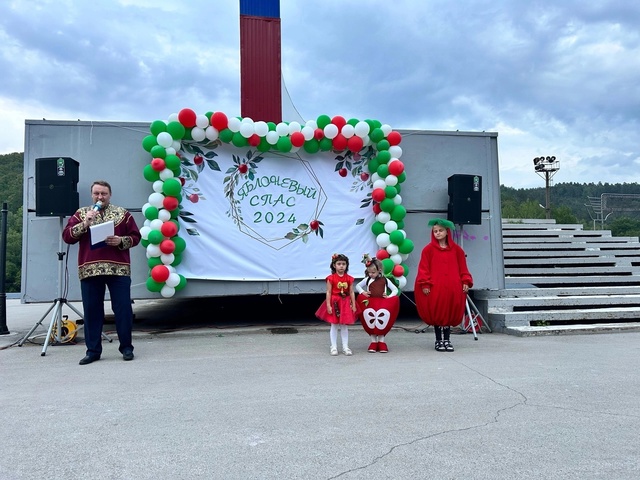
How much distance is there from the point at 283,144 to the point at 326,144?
0.70 meters

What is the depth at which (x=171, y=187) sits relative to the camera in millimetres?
7039

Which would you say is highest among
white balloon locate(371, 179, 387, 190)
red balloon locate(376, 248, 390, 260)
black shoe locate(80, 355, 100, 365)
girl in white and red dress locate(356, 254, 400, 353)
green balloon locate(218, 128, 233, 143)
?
green balloon locate(218, 128, 233, 143)

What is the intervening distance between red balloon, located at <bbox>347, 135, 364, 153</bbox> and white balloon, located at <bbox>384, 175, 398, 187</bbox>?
2.19 feet

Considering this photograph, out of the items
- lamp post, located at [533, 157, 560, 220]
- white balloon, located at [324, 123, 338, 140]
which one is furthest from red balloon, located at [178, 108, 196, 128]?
lamp post, located at [533, 157, 560, 220]

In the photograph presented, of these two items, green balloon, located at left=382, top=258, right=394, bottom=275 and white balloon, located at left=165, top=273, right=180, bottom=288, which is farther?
green balloon, located at left=382, top=258, right=394, bottom=275

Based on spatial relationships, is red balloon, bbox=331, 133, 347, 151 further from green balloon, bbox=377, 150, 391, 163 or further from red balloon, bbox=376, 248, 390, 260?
red balloon, bbox=376, 248, 390, 260

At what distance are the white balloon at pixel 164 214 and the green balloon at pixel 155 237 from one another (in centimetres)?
22

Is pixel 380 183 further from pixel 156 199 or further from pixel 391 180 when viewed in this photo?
pixel 156 199

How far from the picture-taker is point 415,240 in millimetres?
8211

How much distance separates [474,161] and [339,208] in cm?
256

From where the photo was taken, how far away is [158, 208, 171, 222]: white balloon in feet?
23.2

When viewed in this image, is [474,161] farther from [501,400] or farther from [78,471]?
[78,471]

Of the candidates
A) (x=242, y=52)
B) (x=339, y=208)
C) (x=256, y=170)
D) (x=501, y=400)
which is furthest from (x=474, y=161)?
(x=501, y=400)

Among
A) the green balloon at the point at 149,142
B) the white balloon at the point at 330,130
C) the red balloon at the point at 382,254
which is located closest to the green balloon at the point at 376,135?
the white balloon at the point at 330,130
